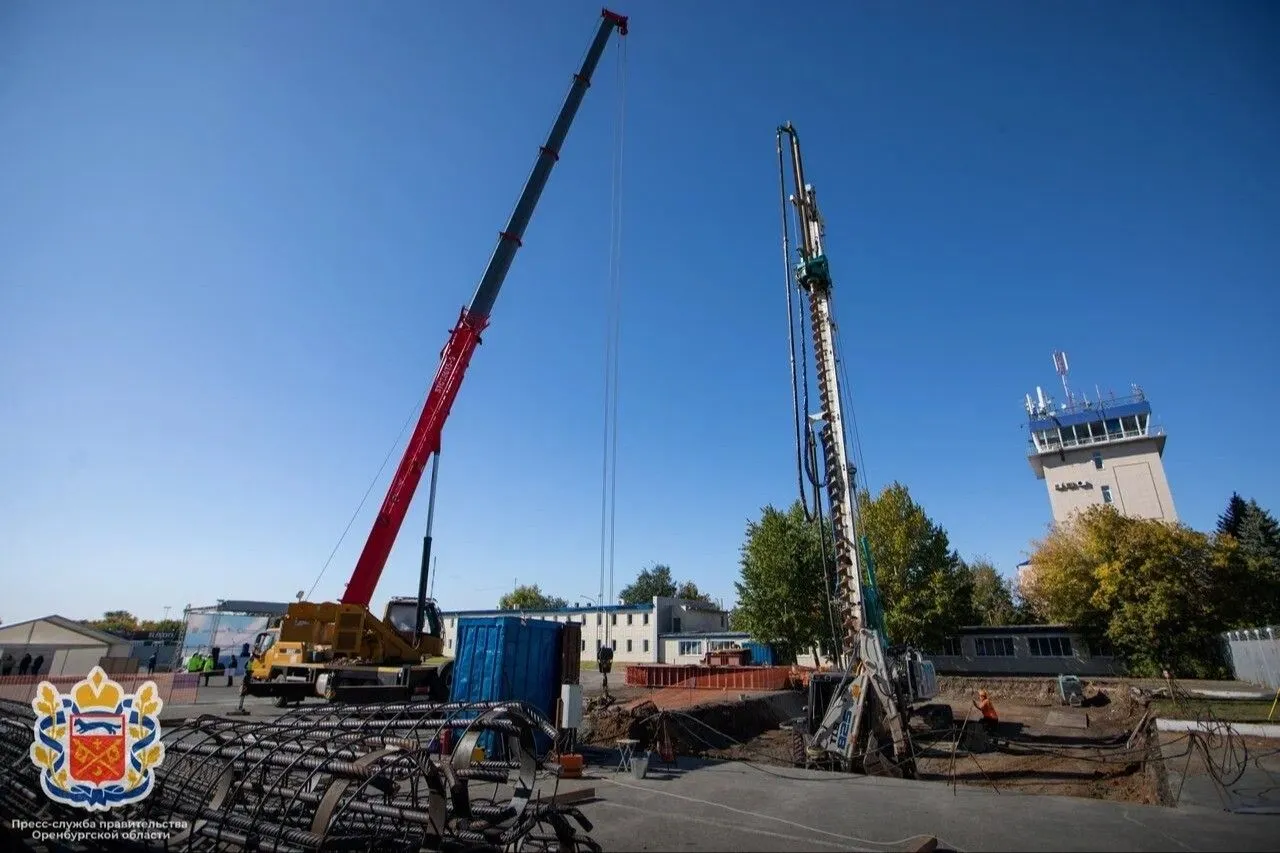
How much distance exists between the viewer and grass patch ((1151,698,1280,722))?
15164mm

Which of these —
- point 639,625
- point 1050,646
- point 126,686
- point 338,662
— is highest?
point 639,625

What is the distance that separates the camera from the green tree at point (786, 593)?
36.2 meters

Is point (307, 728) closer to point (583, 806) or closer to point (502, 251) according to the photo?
point (583, 806)

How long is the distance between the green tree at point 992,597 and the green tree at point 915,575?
62.5 feet

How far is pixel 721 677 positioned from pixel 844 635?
57.7 feet

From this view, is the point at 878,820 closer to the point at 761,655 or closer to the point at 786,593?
the point at 786,593

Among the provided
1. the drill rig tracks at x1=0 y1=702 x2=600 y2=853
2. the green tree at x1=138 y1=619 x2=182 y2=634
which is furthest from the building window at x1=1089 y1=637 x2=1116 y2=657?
the green tree at x1=138 y1=619 x2=182 y2=634

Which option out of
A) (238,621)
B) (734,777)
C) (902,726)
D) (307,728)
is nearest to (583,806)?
(734,777)

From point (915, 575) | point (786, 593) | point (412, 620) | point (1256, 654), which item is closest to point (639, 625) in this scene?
point (786, 593)

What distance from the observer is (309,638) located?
16766 millimetres

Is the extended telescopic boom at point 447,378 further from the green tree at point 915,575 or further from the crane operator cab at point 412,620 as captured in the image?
the green tree at point 915,575

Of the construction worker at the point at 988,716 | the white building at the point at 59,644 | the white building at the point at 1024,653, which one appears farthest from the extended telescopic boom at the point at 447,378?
the white building at the point at 59,644

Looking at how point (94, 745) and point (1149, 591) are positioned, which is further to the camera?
point (1149, 591)

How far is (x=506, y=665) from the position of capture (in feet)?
39.9
